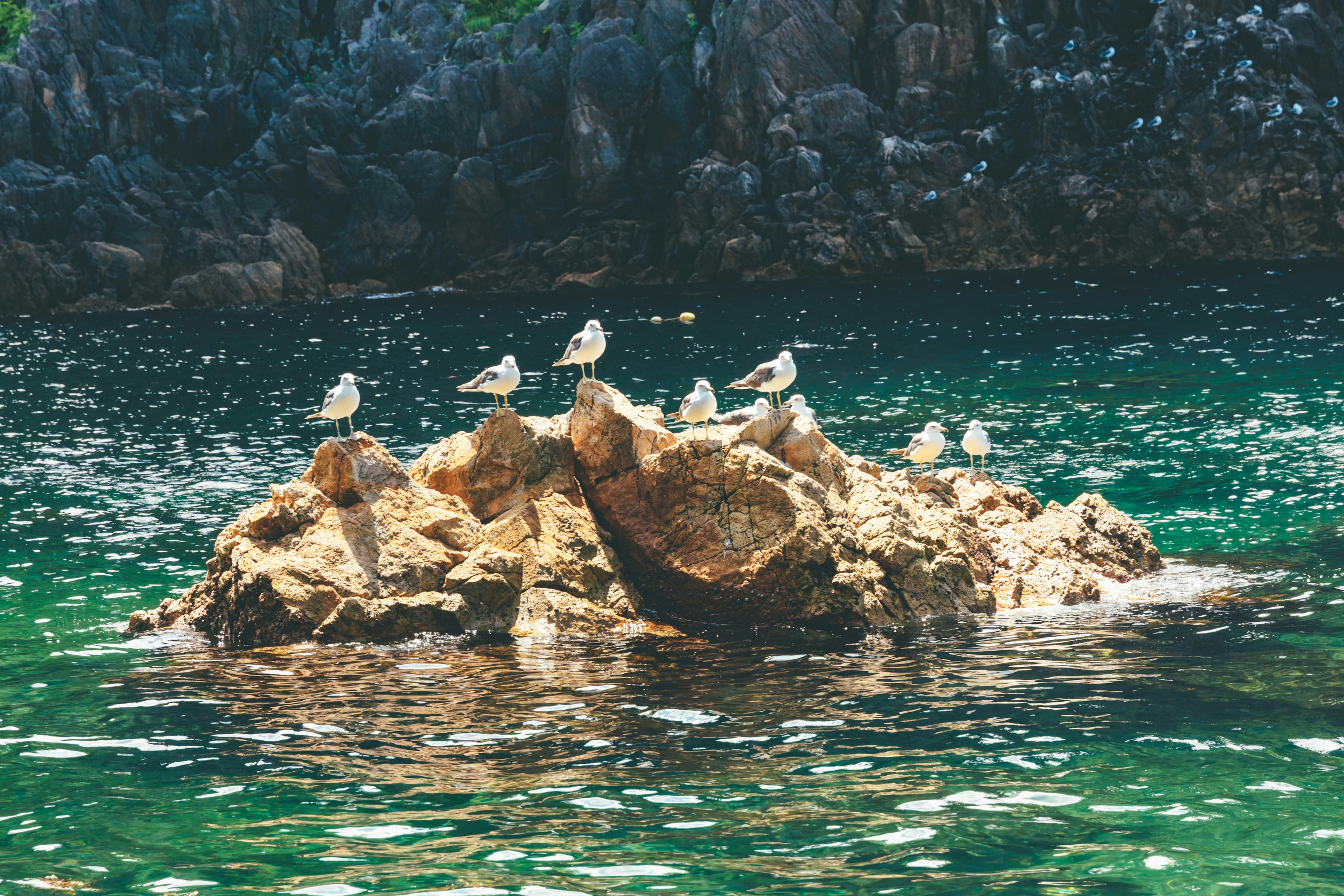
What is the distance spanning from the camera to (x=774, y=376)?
64.5 feet

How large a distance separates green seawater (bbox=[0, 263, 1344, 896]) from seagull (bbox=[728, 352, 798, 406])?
444cm

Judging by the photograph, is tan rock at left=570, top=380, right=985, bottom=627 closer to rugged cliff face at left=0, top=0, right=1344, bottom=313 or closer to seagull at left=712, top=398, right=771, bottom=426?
seagull at left=712, top=398, right=771, bottom=426

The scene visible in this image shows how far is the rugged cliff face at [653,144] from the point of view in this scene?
72562 mm

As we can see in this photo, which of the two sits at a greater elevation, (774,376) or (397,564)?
(774,376)

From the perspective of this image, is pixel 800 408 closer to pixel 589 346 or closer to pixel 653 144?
pixel 589 346

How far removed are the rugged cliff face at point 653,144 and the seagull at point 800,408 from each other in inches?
2153

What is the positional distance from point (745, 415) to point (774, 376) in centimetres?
76

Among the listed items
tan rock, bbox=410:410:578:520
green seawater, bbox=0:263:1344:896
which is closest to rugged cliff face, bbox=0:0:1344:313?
green seawater, bbox=0:263:1344:896

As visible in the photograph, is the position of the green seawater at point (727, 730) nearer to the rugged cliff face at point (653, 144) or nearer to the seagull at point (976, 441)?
the seagull at point (976, 441)

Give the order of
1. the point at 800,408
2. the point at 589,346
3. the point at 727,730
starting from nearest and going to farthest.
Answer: the point at 727,730 → the point at 589,346 → the point at 800,408

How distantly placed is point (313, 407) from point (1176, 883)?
3613cm

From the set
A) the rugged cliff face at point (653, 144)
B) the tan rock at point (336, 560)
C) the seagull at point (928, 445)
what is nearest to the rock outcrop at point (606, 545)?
the tan rock at point (336, 560)

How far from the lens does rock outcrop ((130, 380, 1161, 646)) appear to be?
17.2 m

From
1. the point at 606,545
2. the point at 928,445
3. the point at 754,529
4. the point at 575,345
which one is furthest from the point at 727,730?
the point at 928,445
